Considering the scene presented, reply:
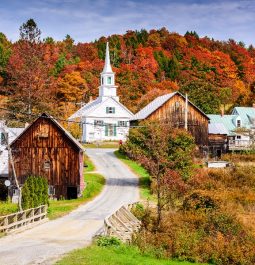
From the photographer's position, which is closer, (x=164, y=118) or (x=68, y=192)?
(x=68, y=192)

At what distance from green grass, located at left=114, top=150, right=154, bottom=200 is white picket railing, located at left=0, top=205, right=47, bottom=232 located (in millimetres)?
7951

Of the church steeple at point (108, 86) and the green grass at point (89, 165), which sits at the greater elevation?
the church steeple at point (108, 86)

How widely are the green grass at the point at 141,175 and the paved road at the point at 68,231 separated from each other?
2.20 feet

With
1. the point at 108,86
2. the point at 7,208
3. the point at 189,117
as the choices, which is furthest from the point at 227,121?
the point at 7,208

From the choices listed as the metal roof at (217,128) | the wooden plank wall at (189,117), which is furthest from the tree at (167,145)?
the metal roof at (217,128)

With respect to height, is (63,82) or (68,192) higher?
(63,82)

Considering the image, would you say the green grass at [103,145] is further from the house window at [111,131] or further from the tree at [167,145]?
the tree at [167,145]

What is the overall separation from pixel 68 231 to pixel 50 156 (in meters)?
19.1

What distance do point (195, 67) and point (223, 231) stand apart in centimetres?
8788

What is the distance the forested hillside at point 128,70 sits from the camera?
69.1 m

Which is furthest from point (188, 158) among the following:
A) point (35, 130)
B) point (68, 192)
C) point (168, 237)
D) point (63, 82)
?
point (63, 82)

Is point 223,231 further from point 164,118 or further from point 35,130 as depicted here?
point 164,118

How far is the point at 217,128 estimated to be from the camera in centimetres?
6950

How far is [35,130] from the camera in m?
47.2
